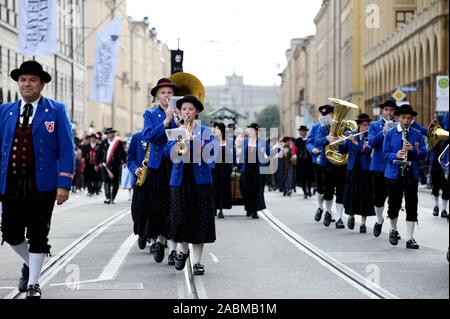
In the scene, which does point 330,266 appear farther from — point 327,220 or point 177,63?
point 177,63

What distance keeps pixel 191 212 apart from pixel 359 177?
6963 millimetres

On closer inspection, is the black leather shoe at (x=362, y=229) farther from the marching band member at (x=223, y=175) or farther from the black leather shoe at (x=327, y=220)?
the marching band member at (x=223, y=175)

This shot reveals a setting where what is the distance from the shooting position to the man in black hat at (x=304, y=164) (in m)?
31.9

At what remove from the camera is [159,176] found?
13.0 meters

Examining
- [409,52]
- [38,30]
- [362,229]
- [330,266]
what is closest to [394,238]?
[362,229]

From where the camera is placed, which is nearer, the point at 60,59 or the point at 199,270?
the point at 199,270

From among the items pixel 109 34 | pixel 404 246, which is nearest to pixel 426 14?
pixel 109 34

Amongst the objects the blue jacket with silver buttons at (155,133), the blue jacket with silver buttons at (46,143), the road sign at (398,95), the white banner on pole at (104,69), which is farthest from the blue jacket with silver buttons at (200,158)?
the white banner on pole at (104,69)

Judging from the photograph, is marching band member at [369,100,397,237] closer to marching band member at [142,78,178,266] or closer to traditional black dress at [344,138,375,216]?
traditional black dress at [344,138,375,216]

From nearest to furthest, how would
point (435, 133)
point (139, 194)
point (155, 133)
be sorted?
point (155, 133)
point (435, 133)
point (139, 194)

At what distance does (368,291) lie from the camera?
10.1 m

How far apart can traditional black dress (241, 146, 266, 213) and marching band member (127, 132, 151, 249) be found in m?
7.91

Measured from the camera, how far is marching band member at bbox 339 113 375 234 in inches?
708

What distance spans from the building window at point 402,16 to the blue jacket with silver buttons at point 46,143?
45.6 metres
